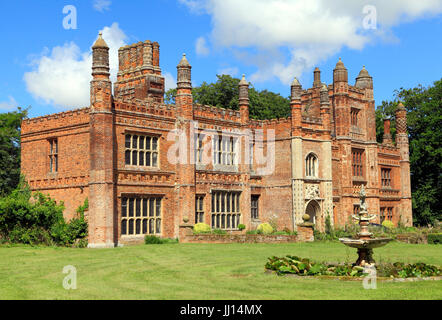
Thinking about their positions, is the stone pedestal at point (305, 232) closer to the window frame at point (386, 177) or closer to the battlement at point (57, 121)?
the battlement at point (57, 121)

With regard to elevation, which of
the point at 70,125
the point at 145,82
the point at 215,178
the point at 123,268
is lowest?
the point at 123,268

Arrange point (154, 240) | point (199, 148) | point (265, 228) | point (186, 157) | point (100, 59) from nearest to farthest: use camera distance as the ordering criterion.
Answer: point (100, 59), point (154, 240), point (186, 157), point (199, 148), point (265, 228)

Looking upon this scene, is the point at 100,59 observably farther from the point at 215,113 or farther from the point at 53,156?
the point at 215,113

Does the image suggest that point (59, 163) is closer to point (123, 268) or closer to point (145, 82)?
point (145, 82)

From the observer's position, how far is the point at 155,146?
32.0 meters

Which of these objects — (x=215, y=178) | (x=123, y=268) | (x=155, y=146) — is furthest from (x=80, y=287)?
(x=215, y=178)

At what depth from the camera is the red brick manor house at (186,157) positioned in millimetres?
29109

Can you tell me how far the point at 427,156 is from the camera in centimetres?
5253

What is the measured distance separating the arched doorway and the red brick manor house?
0.10 m

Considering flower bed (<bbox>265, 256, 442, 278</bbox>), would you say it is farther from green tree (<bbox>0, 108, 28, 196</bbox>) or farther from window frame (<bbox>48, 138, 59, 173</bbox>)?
green tree (<bbox>0, 108, 28, 196</bbox>)

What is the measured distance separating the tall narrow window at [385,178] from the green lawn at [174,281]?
25322 mm

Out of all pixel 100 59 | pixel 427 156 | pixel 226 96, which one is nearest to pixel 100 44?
pixel 100 59

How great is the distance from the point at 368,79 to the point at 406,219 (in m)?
12.3

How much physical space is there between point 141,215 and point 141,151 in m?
3.46
